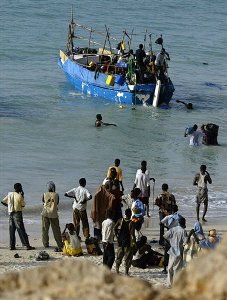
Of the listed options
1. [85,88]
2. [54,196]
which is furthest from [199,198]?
[85,88]

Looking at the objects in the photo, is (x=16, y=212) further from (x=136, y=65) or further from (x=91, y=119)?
(x=91, y=119)

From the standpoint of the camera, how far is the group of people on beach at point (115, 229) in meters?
10.5

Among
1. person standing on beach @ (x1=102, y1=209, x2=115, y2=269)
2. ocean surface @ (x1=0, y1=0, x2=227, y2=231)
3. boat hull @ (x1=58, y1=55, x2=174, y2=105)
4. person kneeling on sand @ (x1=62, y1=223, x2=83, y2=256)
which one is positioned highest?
person standing on beach @ (x1=102, y1=209, x2=115, y2=269)

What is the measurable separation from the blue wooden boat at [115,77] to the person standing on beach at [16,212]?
15015 mm

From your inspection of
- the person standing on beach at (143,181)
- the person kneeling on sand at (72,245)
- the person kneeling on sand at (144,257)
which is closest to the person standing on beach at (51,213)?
the person kneeling on sand at (72,245)

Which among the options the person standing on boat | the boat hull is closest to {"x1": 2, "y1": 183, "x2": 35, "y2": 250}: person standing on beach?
the person standing on boat

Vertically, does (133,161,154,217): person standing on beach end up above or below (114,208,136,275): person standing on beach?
below

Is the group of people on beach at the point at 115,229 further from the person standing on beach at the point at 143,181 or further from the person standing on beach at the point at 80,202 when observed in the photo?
the person standing on beach at the point at 143,181

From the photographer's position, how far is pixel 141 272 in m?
11.5

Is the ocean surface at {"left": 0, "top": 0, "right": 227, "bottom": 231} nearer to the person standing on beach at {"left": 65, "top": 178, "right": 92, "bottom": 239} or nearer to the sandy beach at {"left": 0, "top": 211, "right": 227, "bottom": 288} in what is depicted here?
the sandy beach at {"left": 0, "top": 211, "right": 227, "bottom": 288}

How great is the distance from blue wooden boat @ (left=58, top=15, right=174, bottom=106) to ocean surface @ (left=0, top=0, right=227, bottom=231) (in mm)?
425

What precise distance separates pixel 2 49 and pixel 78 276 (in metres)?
40.8

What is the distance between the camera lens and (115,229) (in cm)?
A: 1112

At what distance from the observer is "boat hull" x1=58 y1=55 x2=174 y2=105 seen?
2934 centimetres
